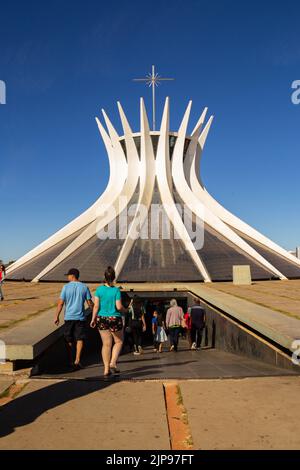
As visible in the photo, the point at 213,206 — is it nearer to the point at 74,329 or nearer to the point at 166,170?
the point at 166,170

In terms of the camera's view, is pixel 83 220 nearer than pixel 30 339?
No

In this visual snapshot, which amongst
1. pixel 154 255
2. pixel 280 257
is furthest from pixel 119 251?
pixel 280 257

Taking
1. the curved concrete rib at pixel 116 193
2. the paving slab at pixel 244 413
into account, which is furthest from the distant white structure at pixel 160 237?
the paving slab at pixel 244 413

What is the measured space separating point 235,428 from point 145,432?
79 cm

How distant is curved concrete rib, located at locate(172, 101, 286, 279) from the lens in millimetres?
29281

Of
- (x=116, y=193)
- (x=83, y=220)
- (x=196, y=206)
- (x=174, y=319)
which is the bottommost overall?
(x=174, y=319)

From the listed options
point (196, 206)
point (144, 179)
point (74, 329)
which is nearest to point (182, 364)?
point (74, 329)

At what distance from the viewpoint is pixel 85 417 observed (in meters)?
3.66

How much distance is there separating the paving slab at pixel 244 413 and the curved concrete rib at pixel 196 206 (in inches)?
961

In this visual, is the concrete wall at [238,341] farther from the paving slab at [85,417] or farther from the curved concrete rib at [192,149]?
the curved concrete rib at [192,149]

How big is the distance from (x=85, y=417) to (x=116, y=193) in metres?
31.6

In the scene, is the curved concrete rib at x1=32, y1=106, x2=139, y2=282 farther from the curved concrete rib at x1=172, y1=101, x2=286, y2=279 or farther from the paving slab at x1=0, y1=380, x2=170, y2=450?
the paving slab at x1=0, y1=380, x2=170, y2=450

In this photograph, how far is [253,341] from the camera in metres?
7.78

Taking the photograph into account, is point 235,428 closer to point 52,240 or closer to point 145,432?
Answer: point 145,432
